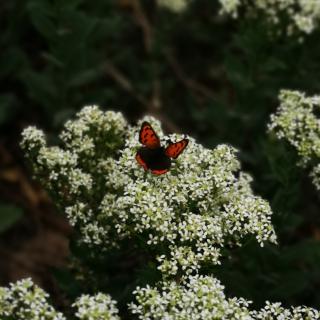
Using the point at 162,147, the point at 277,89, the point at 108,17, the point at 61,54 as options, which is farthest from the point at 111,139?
the point at 108,17

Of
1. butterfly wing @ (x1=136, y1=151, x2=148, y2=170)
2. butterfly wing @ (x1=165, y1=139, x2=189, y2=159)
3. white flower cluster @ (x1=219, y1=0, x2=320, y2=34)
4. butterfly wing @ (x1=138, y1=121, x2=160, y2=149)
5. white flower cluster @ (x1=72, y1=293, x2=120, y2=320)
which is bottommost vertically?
white flower cluster @ (x1=72, y1=293, x2=120, y2=320)

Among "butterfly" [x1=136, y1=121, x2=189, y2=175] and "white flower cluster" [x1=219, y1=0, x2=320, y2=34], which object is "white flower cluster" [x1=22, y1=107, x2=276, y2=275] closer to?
"butterfly" [x1=136, y1=121, x2=189, y2=175]

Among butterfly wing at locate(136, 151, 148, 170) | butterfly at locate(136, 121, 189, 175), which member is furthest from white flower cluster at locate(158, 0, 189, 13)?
butterfly wing at locate(136, 151, 148, 170)

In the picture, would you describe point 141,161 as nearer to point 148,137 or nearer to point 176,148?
point 148,137

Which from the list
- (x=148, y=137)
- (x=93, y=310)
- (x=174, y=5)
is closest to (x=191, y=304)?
(x=93, y=310)

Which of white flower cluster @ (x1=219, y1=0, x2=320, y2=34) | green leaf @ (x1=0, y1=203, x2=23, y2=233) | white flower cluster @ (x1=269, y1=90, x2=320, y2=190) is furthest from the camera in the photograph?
green leaf @ (x1=0, y1=203, x2=23, y2=233)

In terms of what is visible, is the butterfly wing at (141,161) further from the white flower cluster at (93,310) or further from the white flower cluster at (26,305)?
the white flower cluster at (26,305)

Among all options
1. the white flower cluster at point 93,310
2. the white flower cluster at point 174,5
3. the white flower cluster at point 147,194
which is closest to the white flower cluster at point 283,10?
the white flower cluster at point 174,5
